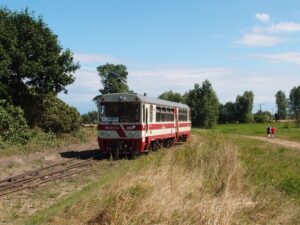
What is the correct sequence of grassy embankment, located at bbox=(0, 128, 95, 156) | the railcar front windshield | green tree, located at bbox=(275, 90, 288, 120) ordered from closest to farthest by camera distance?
1. the railcar front windshield
2. grassy embankment, located at bbox=(0, 128, 95, 156)
3. green tree, located at bbox=(275, 90, 288, 120)

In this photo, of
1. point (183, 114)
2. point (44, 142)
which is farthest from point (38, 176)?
point (183, 114)

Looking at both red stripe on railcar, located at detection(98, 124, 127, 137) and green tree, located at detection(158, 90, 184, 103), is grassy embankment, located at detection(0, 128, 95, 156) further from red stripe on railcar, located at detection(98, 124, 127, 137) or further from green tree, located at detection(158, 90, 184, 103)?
green tree, located at detection(158, 90, 184, 103)

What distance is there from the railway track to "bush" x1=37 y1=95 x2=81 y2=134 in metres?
11.2

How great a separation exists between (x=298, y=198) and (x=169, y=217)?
600 cm

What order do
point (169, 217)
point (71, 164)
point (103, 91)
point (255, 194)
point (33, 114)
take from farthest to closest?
1. point (103, 91)
2. point (33, 114)
3. point (71, 164)
4. point (255, 194)
5. point (169, 217)

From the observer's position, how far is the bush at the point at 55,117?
1240 inches

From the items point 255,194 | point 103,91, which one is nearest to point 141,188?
point 255,194

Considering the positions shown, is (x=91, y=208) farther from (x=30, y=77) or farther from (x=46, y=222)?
(x=30, y=77)

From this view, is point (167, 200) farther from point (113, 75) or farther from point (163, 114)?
point (113, 75)

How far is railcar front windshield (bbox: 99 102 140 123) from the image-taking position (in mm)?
21797

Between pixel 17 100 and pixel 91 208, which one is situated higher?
pixel 17 100

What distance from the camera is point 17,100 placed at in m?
29.5

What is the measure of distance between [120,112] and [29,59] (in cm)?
931

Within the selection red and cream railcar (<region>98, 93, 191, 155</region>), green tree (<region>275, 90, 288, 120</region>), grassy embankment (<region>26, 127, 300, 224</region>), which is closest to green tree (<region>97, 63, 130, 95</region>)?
red and cream railcar (<region>98, 93, 191, 155</region>)
